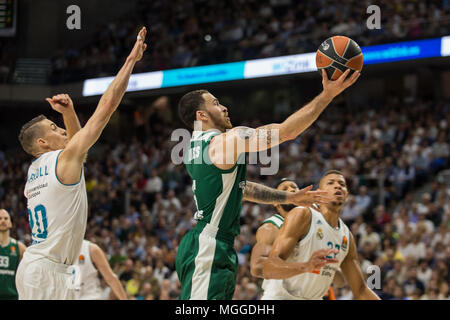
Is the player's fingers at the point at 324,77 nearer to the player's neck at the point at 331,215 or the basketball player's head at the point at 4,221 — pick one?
the player's neck at the point at 331,215

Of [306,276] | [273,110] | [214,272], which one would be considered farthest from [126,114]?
[214,272]

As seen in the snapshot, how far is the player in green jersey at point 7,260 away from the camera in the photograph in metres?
7.77

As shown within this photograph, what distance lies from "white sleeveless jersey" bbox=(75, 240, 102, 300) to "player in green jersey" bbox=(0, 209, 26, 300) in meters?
0.88

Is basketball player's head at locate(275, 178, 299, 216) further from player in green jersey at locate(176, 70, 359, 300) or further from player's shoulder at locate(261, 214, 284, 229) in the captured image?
player in green jersey at locate(176, 70, 359, 300)

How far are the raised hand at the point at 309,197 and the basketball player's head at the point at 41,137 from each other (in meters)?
1.83

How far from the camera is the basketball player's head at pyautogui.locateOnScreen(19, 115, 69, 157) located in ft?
17.0

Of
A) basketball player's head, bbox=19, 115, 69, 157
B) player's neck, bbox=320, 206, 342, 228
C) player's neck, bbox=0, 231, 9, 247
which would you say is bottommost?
player's neck, bbox=0, 231, 9, 247

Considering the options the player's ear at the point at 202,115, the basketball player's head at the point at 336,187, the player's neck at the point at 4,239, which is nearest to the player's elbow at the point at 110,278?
the player's neck at the point at 4,239

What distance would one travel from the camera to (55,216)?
4863mm

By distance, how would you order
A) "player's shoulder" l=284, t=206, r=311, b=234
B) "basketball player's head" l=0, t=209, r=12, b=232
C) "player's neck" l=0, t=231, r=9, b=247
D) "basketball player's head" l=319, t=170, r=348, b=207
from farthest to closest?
1. "player's neck" l=0, t=231, r=9, b=247
2. "basketball player's head" l=0, t=209, r=12, b=232
3. "basketball player's head" l=319, t=170, r=348, b=207
4. "player's shoulder" l=284, t=206, r=311, b=234

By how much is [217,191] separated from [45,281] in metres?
1.40

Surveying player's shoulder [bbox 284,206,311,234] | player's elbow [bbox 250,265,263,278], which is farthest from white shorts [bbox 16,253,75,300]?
player's shoulder [bbox 284,206,311,234]

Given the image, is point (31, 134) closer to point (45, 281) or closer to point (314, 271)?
point (45, 281)
